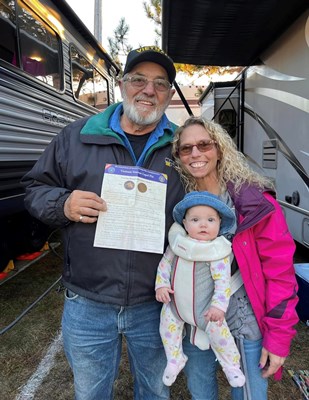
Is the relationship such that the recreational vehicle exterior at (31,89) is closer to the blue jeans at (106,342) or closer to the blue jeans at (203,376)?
the blue jeans at (106,342)

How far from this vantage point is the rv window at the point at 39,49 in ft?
10.9

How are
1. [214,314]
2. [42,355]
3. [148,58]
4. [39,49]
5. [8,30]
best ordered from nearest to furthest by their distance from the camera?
[214,314], [148,58], [42,355], [8,30], [39,49]

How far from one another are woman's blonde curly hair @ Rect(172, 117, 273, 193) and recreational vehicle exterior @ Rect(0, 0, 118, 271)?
5.99 feet

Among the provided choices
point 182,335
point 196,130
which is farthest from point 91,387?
point 196,130

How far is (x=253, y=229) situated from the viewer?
4.79ft

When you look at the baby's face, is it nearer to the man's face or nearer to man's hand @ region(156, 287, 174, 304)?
man's hand @ region(156, 287, 174, 304)

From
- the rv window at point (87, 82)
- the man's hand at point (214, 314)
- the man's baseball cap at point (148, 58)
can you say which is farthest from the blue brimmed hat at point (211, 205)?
the rv window at point (87, 82)

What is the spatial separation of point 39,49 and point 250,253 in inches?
132

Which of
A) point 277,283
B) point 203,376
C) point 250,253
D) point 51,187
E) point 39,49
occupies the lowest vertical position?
point 203,376

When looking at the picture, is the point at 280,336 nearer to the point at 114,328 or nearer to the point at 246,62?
the point at 114,328

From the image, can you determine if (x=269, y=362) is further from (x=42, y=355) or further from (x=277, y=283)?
(x=42, y=355)

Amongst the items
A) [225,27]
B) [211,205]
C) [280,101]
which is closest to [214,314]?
[211,205]

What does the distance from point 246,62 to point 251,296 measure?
4.84m

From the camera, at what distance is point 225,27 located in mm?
4398
